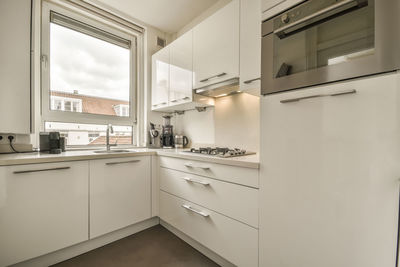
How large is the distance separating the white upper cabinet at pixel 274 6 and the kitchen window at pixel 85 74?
194 centimetres

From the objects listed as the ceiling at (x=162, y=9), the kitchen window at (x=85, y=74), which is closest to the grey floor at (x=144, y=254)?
the kitchen window at (x=85, y=74)

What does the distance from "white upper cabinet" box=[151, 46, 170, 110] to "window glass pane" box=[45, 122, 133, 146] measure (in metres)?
0.56

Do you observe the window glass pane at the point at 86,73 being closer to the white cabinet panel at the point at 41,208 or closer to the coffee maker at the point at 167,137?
the coffee maker at the point at 167,137

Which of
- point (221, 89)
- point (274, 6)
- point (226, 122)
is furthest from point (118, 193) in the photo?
point (274, 6)

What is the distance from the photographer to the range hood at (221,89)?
156 centimetres

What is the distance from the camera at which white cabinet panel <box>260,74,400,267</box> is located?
0.72 meters

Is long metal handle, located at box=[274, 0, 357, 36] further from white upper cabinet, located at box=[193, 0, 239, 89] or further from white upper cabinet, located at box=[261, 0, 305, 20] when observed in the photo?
white upper cabinet, located at box=[193, 0, 239, 89]

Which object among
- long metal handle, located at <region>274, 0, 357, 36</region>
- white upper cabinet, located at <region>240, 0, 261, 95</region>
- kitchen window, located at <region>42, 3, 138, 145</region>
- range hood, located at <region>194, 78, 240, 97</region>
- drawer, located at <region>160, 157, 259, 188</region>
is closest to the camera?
long metal handle, located at <region>274, 0, 357, 36</region>

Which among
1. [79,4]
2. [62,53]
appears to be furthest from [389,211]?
[79,4]

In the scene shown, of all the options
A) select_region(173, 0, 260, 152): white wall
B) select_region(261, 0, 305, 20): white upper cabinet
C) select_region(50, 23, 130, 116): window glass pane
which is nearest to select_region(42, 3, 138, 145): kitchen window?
select_region(50, 23, 130, 116): window glass pane

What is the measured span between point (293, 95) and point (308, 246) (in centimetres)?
80

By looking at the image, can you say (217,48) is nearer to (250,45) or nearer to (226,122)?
(250,45)

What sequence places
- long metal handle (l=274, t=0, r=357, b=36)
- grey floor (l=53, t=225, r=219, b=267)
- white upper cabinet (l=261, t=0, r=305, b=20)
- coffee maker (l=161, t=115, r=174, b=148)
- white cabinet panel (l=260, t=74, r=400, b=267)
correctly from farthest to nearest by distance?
coffee maker (l=161, t=115, r=174, b=148)
grey floor (l=53, t=225, r=219, b=267)
white upper cabinet (l=261, t=0, r=305, b=20)
long metal handle (l=274, t=0, r=357, b=36)
white cabinet panel (l=260, t=74, r=400, b=267)

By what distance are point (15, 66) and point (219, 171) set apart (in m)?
1.92
